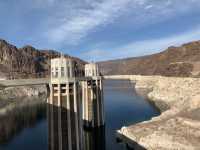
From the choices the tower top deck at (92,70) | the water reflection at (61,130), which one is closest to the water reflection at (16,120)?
the tower top deck at (92,70)

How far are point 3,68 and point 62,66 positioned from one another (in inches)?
6677

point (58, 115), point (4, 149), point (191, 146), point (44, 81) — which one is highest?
point (44, 81)

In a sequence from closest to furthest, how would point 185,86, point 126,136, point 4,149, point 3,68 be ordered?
1. point 126,136
2. point 4,149
3. point 185,86
4. point 3,68

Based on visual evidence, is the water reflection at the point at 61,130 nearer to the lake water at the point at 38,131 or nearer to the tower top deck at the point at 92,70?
the lake water at the point at 38,131

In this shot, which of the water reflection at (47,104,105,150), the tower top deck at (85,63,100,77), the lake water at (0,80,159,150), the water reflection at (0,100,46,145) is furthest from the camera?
the tower top deck at (85,63,100,77)

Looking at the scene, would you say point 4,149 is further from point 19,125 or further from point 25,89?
point 25,89

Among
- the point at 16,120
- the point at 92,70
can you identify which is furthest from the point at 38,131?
the point at 92,70

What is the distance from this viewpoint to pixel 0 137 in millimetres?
57125

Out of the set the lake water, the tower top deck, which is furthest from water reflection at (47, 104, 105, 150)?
the tower top deck

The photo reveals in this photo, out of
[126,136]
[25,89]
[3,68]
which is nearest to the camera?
[126,136]

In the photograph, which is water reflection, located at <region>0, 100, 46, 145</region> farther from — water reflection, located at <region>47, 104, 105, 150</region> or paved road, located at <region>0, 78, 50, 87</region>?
water reflection, located at <region>47, 104, 105, 150</region>

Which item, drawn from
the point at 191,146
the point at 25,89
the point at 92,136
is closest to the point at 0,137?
the point at 92,136

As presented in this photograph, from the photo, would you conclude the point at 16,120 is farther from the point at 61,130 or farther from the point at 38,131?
the point at 61,130

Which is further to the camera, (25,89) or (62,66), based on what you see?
(25,89)
